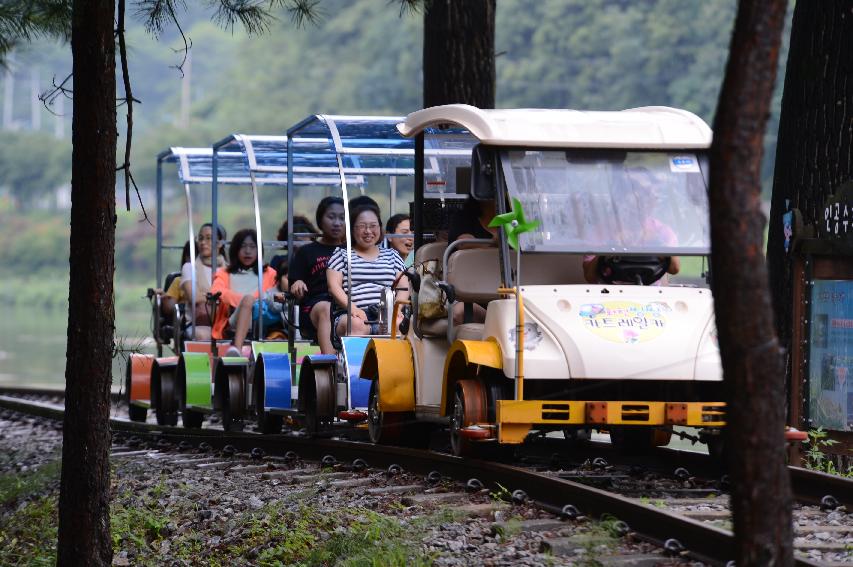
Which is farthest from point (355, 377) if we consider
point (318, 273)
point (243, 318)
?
point (243, 318)

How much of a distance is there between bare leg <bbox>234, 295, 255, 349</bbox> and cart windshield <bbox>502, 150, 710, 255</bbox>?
5829 millimetres

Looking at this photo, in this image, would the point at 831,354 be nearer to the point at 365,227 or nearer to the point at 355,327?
the point at 355,327

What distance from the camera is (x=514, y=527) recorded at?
815 cm

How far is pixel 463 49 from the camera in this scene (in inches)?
664

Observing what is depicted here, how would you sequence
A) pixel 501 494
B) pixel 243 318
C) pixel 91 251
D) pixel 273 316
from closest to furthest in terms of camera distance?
pixel 91 251 < pixel 501 494 < pixel 243 318 < pixel 273 316

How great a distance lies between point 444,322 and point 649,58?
61.9 m

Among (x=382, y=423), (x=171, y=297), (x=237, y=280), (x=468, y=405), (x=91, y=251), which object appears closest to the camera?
(x=91, y=251)

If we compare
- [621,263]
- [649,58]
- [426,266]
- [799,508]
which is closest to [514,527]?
[799,508]

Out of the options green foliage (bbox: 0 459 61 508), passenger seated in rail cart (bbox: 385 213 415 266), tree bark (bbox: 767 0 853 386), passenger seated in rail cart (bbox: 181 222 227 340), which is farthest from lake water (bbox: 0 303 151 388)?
tree bark (bbox: 767 0 853 386)

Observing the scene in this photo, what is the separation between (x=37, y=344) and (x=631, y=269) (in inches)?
1674

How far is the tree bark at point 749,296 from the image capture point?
5.01 m

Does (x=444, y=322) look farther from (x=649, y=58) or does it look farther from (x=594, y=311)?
(x=649, y=58)

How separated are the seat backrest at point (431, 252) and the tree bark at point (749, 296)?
640 centimetres

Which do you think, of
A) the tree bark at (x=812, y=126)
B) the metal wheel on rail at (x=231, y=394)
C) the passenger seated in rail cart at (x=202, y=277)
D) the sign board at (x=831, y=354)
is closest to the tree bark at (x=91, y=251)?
the sign board at (x=831, y=354)
